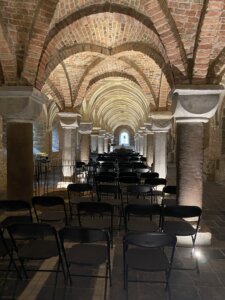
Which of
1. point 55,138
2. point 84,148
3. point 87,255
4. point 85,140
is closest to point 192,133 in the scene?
point 87,255

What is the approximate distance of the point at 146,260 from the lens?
2955 mm

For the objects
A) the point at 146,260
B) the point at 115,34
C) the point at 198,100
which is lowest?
the point at 146,260

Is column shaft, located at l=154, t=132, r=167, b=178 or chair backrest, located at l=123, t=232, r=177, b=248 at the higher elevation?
column shaft, located at l=154, t=132, r=167, b=178

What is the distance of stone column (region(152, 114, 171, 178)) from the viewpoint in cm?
1005

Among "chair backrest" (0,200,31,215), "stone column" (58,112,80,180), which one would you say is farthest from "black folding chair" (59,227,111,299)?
"stone column" (58,112,80,180)

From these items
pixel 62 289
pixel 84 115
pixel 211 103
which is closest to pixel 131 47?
pixel 211 103

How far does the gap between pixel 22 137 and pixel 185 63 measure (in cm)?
329

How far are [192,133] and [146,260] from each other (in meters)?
2.66

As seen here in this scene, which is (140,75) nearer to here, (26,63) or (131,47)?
(131,47)

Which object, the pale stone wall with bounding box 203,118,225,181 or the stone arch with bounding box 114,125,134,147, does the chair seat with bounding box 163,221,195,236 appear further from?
the stone arch with bounding box 114,125,134,147

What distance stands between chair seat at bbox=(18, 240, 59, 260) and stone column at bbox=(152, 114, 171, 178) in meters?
7.11

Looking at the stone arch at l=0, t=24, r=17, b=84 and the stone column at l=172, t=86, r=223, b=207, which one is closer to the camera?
the stone column at l=172, t=86, r=223, b=207

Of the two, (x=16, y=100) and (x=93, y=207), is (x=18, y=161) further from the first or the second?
(x=93, y=207)

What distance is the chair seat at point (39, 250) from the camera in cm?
302
